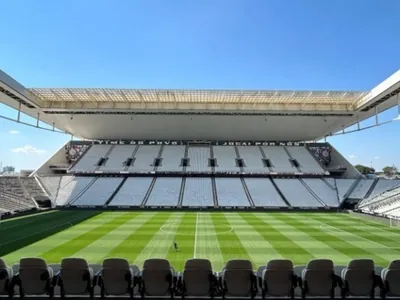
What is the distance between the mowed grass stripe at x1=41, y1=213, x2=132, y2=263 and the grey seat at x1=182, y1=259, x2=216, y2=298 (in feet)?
23.9

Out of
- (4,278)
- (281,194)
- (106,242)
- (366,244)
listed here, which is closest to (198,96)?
(281,194)

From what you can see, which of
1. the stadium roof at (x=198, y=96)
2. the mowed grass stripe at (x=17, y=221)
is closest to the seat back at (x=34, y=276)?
the mowed grass stripe at (x=17, y=221)

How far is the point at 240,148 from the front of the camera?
137 feet

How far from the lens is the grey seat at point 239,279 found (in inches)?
208

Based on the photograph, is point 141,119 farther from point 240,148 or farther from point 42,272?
point 42,272

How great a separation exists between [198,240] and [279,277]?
9.43 metres

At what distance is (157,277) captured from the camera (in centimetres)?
533

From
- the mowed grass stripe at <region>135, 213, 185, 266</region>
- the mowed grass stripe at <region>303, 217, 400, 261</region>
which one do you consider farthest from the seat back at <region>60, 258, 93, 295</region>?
the mowed grass stripe at <region>303, 217, 400, 261</region>

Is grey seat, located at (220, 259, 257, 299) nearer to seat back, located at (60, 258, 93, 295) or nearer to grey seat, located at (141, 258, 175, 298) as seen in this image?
grey seat, located at (141, 258, 175, 298)

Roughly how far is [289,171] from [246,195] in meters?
8.22

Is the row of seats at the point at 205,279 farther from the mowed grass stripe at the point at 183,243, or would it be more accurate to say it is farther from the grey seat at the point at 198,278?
the mowed grass stripe at the point at 183,243

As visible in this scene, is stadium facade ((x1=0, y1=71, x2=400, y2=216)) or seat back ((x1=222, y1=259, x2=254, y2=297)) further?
stadium facade ((x1=0, y1=71, x2=400, y2=216))

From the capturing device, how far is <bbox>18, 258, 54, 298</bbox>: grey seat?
5.28 m

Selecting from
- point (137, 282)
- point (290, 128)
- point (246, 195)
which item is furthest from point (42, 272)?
point (290, 128)
